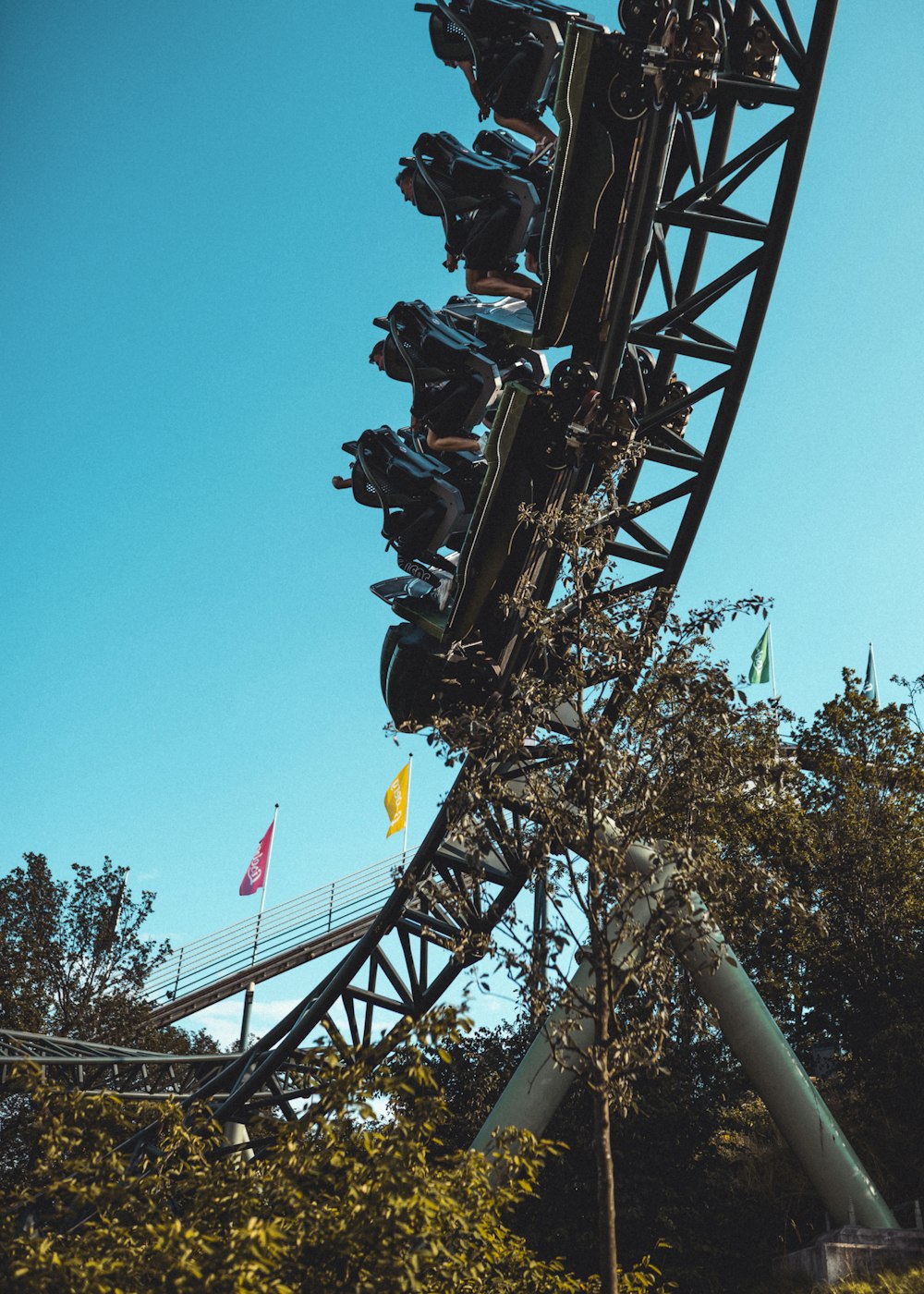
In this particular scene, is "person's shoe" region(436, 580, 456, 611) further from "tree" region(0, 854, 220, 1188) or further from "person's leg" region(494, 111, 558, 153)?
"tree" region(0, 854, 220, 1188)

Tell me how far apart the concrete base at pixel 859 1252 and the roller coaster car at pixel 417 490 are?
787 centimetres

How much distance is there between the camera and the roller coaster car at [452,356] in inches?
387

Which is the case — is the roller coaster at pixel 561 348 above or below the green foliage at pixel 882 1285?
above

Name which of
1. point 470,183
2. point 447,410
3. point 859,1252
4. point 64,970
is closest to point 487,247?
point 470,183

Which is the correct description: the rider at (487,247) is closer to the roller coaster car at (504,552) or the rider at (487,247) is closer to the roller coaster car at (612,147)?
the roller coaster car at (612,147)

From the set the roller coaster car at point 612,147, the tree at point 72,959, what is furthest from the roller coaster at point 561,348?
the tree at point 72,959

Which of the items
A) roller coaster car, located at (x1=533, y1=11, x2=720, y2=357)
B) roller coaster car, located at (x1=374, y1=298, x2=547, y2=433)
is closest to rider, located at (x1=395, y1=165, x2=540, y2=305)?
roller coaster car, located at (x1=374, y1=298, x2=547, y2=433)

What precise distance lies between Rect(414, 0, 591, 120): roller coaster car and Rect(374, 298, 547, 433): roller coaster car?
6.78 ft

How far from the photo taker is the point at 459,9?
8.75 meters

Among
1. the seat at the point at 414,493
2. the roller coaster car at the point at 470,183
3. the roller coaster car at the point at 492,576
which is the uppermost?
the roller coaster car at the point at 470,183

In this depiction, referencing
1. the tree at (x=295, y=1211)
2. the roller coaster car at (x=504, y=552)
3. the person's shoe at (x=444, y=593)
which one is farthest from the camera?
the person's shoe at (x=444, y=593)

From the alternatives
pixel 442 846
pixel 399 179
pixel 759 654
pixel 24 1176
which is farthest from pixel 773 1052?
pixel 759 654

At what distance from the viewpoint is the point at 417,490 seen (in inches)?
416

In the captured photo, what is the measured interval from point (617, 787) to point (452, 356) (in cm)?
473
